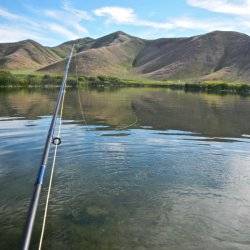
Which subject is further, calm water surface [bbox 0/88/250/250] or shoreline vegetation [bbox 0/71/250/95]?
shoreline vegetation [bbox 0/71/250/95]

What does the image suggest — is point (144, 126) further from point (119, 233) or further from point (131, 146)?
point (119, 233)

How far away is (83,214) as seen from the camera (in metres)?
15.4

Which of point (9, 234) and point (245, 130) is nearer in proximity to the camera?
point (9, 234)

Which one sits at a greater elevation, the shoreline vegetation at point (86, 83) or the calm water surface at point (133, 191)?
the calm water surface at point (133, 191)

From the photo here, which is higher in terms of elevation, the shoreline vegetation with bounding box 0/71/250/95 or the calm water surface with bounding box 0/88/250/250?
the calm water surface with bounding box 0/88/250/250

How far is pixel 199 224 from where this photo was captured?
14.8m

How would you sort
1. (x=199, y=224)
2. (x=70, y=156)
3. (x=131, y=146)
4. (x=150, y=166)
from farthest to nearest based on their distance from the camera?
(x=131, y=146) → (x=70, y=156) → (x=150, y=166) → (x=199, y=224)

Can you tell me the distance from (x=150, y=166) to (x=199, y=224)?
8202 millimetres

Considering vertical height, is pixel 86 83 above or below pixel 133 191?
below

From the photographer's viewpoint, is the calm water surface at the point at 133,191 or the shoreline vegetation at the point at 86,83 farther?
the shoreline vegetation at the point at 86,83

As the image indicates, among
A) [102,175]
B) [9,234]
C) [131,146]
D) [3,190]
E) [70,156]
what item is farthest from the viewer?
[131,146]

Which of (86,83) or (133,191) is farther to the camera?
(86,83)

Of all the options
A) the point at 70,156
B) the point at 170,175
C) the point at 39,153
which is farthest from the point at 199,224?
the point at 39,153

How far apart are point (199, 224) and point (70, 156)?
460 inches
